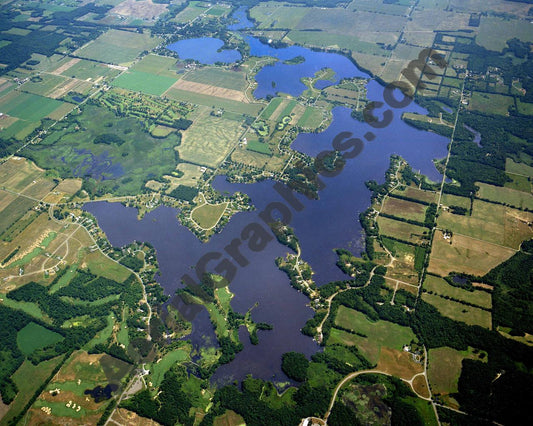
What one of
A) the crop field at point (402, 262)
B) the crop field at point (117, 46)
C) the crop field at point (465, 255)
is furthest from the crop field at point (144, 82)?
the crop field at point (465, 255)

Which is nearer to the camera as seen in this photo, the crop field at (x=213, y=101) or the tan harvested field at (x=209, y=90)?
the crop field at (x=213, y=101)

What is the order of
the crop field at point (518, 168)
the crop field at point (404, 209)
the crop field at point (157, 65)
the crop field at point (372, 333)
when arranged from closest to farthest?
the crop field at point (372, 333), the crop field at point (404, 209), the crop field at point (518, 168), the crop field at point (157, 65)

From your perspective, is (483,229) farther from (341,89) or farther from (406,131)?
(341,89)

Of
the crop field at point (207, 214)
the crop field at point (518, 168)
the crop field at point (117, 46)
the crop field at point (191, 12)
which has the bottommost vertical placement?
the crop field at point (518, 168)

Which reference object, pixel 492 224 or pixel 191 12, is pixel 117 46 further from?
pixel 492 224

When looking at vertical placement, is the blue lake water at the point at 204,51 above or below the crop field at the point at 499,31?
above

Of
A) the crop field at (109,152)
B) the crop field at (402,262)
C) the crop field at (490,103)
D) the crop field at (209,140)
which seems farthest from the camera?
the crop field at (490,103)

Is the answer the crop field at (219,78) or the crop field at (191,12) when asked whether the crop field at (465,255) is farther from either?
the crop field at (191,12)

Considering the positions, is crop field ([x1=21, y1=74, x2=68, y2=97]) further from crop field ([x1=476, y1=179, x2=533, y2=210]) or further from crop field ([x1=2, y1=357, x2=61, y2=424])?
crop field ([x1=476, y1=179, x2=533, y2=210])
